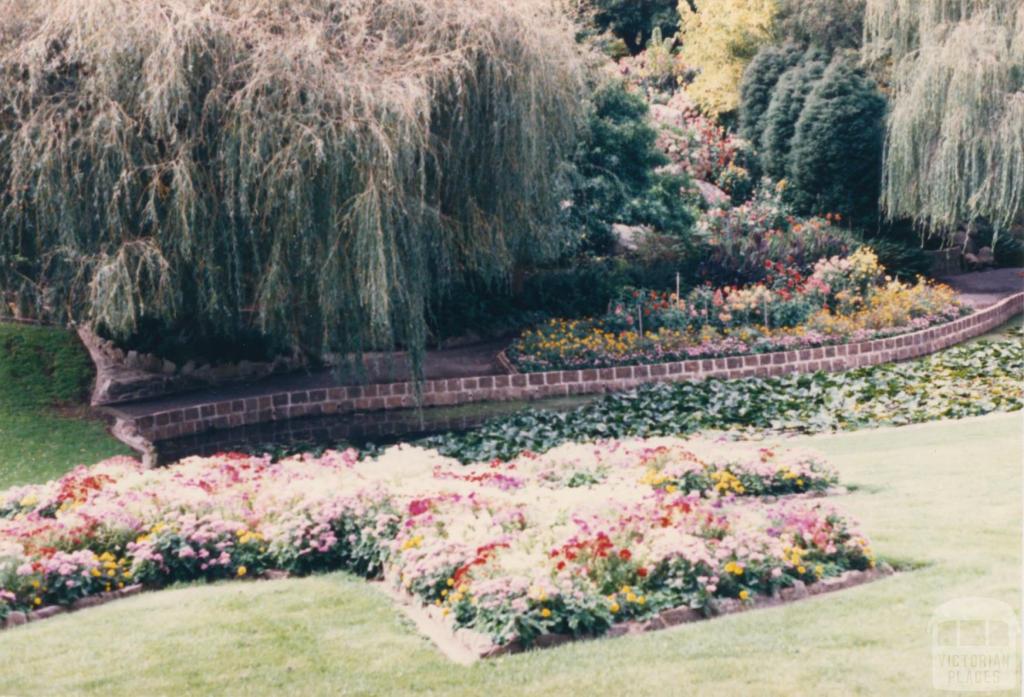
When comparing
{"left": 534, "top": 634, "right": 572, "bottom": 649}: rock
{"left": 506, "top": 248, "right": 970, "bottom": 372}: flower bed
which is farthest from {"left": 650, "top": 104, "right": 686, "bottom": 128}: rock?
{"left": 534, "top": 634, "right": 572, "bottom": 649}: rock

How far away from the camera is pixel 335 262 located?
13.3m

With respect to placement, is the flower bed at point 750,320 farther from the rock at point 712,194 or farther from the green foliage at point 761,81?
the green foliage at point 761,81

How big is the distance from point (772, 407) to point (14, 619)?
10.2 metres

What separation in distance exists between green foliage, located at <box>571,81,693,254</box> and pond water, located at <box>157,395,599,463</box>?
4.29 meters

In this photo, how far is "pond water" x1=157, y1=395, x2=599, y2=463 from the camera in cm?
1460

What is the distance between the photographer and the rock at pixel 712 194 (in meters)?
23.9


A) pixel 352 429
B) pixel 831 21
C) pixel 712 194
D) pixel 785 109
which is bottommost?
pixel 352 429

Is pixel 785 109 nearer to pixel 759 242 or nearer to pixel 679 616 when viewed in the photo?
pixel 759 242

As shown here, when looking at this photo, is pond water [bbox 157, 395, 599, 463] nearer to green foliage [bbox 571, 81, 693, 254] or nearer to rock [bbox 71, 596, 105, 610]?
green foliage [bbox 571, 81, 693, 254]

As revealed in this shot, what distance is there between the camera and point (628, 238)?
73.0 feet

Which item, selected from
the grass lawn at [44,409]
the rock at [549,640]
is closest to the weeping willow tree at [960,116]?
the grass lawn at [44,409]

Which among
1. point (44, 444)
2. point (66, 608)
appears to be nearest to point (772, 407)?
point (44, 444)

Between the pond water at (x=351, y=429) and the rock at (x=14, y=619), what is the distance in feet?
22.4

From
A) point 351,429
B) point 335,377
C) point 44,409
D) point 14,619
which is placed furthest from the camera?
point 335,377
